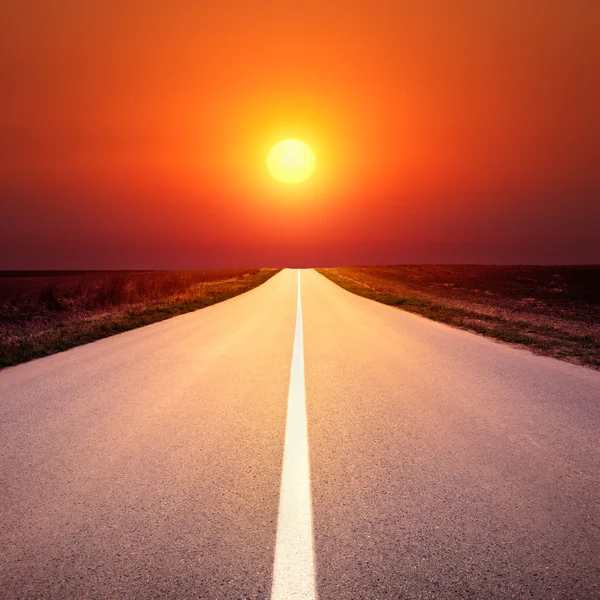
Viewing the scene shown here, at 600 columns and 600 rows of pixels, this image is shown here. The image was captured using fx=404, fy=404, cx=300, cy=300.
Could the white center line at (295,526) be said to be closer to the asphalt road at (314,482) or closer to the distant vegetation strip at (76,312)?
the asphalt road at (314,482)

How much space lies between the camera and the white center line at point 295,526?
2.12 metres

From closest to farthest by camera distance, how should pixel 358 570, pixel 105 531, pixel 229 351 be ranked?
pixel 358 570 → pixel 105 531 → pixel 229 351

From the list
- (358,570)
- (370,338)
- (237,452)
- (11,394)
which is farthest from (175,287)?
(358,570)

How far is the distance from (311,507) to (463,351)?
22.6 ft

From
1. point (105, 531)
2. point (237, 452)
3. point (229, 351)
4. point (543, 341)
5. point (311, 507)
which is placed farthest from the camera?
point (543, 341)

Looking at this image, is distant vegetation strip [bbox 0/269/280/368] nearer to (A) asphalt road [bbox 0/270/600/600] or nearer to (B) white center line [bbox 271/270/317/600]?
(A) asphalt road [bbox 0/270/600/600]

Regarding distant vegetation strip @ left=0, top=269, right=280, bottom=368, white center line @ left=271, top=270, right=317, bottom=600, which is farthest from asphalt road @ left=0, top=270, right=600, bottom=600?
distant vegetation strip @ left=0, top=269, right=280, bottom=368

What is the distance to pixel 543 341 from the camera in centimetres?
1003

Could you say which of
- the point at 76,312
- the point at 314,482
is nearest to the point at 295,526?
the point at 314,482

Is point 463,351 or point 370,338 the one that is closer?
point 463,351

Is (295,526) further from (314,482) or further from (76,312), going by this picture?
(76,312)

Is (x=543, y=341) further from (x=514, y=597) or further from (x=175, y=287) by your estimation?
(x=175, y=287)

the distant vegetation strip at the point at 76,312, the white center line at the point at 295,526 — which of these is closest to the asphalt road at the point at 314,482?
the white center line at the point at 295,526

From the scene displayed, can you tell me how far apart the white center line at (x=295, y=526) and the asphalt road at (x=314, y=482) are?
4cm
